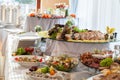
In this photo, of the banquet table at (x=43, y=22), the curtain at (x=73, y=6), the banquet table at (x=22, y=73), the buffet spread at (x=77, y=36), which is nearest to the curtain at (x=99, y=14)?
the curtain at (x=73, y=6)

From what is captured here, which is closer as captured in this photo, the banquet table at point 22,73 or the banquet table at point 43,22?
the banquet table at point 22,73

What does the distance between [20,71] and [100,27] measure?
2664 millimetres

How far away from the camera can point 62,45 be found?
1856mm

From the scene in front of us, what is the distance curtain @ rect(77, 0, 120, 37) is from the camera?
352cm

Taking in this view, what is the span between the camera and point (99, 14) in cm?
393

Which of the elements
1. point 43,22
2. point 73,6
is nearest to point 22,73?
point 43,22

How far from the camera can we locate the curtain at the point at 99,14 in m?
3.52

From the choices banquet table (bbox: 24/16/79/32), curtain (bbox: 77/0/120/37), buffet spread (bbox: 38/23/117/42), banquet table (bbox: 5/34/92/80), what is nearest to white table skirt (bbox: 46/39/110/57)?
buffet spread (bbox: 38/23/117/42)

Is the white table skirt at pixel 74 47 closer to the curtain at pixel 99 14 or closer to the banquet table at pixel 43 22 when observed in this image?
the curtain at pixel 99 14

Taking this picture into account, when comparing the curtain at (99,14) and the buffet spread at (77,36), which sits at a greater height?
the curtain at (99,14)

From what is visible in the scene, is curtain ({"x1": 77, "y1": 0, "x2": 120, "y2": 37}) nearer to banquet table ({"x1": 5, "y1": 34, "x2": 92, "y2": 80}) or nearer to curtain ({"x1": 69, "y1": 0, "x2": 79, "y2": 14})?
curtain ({"x1": 69, "y1": 0, "x2": 79, "y2": 14})

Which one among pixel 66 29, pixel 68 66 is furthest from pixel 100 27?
pixel 68 66

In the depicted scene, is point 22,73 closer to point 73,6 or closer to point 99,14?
point 99,14

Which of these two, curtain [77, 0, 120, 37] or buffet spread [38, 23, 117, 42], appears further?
curtain [77, 0, 120, 37]
